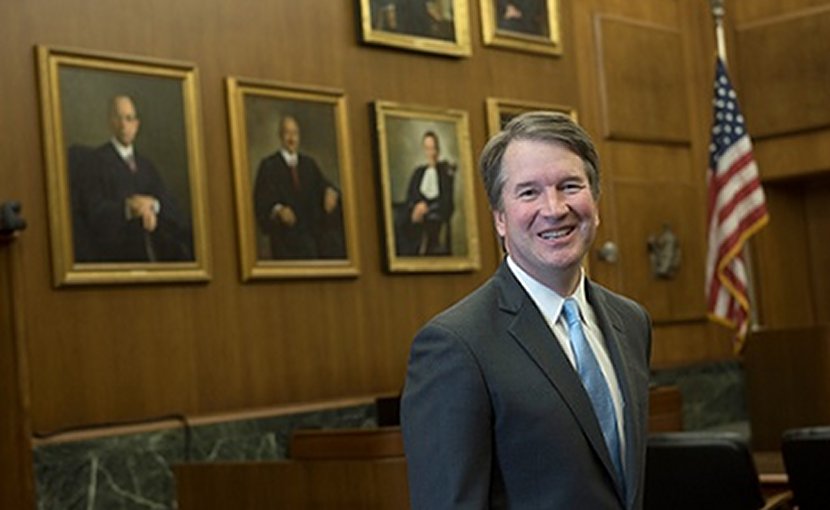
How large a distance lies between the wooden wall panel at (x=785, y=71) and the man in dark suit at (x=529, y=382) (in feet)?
33.5

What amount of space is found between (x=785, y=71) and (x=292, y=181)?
551cm

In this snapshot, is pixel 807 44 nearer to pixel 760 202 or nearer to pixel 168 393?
pixel 760 202

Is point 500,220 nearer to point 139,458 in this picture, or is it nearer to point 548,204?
point 548,204

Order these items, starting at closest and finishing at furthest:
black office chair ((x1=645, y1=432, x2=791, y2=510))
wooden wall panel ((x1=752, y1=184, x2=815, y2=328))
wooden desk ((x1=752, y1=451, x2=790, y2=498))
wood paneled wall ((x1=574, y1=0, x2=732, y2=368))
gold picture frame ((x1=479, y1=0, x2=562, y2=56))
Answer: black office chair ((x1=645, y1=432, x2=791, y2=510)), wooden desk ((x1=752, y1=451, x2=790, y2=498)), gold picture frame ((x1=479, y1=0, x2=562, y2=56)), wood paneled wall ((x1=574, y1=0, x2=732, y2=368)), wooden wall panel ((x1=752, y1=184, x2=815, y2=328))

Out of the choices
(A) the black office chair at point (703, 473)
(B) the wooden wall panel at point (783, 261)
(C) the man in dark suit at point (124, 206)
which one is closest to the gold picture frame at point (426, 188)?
(C) the man in dark suit at point (124, 206)

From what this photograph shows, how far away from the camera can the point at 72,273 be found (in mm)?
7598

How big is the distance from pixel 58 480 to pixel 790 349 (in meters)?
5.77

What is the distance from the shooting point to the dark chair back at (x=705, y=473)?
19.7ft

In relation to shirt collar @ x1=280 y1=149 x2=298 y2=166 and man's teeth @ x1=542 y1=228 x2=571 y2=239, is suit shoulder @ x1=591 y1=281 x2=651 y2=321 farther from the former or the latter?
shirt collar @ x1=280 y1=149 x2=298 y2=166

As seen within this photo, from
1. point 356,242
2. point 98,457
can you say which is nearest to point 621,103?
point 356,242

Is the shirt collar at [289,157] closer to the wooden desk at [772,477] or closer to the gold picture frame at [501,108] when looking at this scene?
the gold picture frame at [501,108]

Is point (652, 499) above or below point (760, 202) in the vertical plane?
below

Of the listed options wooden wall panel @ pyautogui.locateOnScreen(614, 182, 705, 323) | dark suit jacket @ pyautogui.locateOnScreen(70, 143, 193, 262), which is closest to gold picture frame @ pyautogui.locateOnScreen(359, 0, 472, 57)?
dark suit jacket @ pyautogui.locateOnScreen(70, 143, 193, 262)

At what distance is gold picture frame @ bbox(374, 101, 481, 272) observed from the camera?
9531 mm
